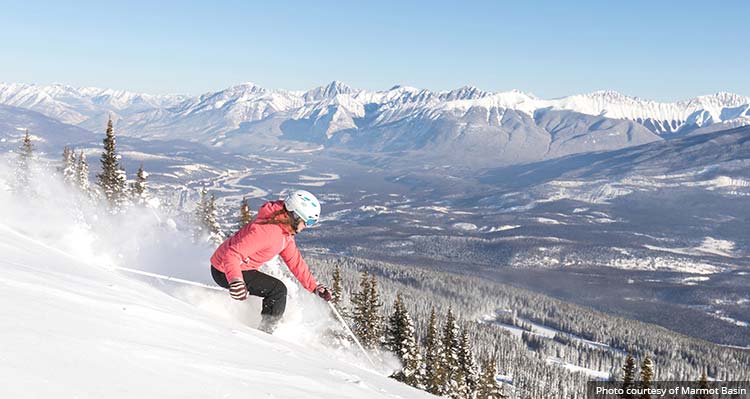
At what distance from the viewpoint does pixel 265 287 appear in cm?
978

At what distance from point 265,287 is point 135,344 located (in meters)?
4.05

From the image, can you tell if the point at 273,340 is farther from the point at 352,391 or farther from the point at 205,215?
the point at 205,215

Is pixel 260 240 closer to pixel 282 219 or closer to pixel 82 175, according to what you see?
pixel 282 219

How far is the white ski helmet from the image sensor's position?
903cm

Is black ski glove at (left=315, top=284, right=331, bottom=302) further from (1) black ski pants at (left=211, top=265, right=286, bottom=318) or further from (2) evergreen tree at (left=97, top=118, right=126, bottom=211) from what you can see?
(2) evergreen tree at (left=97, top=118, right=126, bottom=211)

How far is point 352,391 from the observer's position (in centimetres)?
705

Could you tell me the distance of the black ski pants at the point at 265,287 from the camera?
9.55 metres

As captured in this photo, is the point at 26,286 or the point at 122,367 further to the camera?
the point at 26,286

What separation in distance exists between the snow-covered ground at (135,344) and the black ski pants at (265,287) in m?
0.76

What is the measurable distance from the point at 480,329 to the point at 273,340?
126 m

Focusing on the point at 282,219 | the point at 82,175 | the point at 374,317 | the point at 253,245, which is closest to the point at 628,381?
the point at 374,317

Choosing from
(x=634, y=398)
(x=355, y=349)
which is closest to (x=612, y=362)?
(x=634, y=398)

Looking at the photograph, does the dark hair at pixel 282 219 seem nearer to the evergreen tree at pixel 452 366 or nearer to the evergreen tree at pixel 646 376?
the evergreen tree at pixel 452 366

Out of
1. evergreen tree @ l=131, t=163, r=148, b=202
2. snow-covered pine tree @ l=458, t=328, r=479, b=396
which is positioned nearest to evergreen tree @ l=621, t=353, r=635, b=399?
snow-covered pine tree @ l=458, t=328, r=479, b=396
